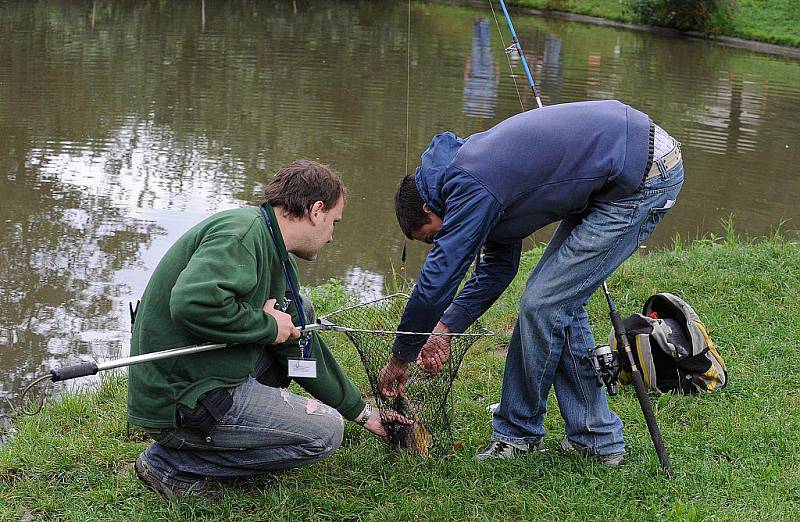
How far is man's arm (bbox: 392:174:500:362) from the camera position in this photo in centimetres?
324

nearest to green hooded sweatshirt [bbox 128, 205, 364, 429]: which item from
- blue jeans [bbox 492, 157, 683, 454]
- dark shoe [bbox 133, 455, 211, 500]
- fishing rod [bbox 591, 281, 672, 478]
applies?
dark shoe [bbox 133, 455, 211, 500]

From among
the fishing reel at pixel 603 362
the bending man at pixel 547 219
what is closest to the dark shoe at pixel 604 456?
the bending man at pixel 547 219

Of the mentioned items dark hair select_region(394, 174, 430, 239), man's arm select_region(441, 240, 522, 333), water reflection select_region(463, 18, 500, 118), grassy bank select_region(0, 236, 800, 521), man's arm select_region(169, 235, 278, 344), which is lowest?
grassy bank select_region(0, 236, 800, 521)

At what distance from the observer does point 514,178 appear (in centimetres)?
333

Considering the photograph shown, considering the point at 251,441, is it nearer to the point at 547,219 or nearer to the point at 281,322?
the point at 281,322

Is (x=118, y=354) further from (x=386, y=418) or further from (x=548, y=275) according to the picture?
(x=548, y=275)

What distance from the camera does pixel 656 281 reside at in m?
5.82

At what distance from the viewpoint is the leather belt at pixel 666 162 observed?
3.49 metres

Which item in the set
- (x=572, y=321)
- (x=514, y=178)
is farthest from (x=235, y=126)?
→ (x=514, y=178)

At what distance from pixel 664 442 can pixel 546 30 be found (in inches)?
1069

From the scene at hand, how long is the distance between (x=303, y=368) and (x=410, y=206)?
0.73 meters

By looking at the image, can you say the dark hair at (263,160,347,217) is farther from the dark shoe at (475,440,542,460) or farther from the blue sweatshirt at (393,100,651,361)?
the dark shoe at (475,440,542,460)

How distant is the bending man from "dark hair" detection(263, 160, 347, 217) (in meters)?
0.29

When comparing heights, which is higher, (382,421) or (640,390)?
(640,390)
